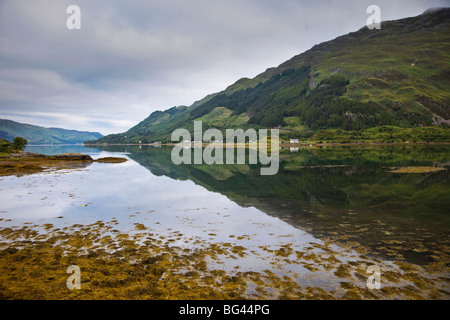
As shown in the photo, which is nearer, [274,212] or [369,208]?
[369,208]

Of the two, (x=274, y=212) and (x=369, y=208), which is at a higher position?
(x=369, y=208)

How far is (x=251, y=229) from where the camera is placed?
2383 cm

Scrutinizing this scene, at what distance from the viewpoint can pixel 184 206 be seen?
33.7 m

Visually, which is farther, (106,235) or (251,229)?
(251,229)

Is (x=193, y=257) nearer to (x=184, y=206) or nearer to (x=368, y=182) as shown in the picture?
(x=184, y=206)

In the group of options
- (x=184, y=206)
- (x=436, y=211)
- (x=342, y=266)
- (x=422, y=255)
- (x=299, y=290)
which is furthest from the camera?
(x=184, y=206)

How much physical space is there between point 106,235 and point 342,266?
19.3m

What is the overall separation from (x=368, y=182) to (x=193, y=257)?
1592 inches

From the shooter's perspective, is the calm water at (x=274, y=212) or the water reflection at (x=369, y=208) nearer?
the water reflection at (x=369, y=208)

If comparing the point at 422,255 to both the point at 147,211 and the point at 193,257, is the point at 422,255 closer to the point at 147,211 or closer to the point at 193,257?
the point at 193,257

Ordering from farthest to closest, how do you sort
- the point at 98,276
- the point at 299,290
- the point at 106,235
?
the point at 106,235 → the point at 98,276 → the point at 299,290

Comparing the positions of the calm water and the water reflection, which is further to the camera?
the calm water
